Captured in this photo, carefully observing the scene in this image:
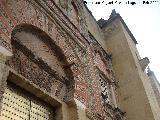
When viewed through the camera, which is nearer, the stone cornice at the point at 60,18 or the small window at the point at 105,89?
the stone cornice at the point at 60,18

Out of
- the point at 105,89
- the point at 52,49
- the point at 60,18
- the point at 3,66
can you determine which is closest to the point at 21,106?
the point at 3,66

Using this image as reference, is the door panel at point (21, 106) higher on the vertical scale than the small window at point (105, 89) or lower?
lower

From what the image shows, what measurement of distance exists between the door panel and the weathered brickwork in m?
0.27

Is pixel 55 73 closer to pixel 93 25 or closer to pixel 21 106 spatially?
pixel 21 106

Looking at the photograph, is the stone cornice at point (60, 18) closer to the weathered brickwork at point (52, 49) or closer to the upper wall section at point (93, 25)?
the weathered brickwork at point (52, 49)

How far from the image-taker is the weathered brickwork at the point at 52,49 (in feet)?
14.9

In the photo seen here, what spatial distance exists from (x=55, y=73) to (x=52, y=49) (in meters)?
0.60

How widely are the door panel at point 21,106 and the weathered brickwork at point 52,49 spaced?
27 cm

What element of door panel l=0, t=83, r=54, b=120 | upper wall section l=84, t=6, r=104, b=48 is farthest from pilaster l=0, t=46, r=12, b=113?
upper wall section l=84, t=6, r=104, b=48

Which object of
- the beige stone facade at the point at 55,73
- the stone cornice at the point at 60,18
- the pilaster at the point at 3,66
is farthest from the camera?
the stone cornice at the point at 60,18

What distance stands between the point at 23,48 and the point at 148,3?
2.18 meters

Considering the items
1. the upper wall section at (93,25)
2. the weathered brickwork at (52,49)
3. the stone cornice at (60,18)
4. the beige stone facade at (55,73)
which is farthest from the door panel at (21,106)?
the upper wall section at (93,25)

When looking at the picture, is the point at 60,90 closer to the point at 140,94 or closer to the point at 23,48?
the point at 23,48

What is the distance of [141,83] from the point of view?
29.2 feet
